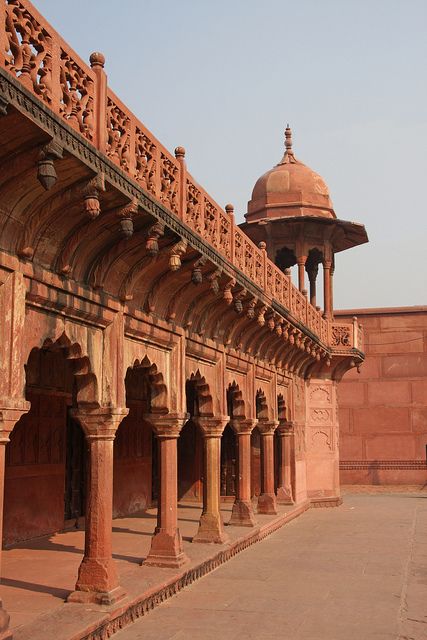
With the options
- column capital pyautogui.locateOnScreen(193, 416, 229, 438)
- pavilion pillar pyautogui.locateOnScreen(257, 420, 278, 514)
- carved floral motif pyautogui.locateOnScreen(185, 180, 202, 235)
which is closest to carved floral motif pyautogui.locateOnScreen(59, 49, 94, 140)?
carved floral motif pyautogui.locateOnScreen(185, 180, 202, 235)

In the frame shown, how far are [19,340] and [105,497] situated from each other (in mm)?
2075

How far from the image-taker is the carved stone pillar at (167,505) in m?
8.68

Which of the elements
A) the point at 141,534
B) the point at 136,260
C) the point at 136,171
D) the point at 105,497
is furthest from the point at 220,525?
the point at 136,171

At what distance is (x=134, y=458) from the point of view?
14.6 meters

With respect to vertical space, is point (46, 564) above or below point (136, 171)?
below

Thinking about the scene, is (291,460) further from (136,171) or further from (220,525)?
(136,171)

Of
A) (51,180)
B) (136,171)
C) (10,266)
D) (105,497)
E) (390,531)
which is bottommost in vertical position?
(390,531)

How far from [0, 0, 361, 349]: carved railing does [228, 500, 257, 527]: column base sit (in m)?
4.35

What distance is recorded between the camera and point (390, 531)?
13.9m

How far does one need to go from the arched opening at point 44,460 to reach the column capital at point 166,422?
1.77m

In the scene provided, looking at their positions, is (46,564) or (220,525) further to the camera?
(220,525)

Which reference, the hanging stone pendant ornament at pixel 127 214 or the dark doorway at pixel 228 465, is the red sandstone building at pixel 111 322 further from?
the dark doorway at pixel 228 465

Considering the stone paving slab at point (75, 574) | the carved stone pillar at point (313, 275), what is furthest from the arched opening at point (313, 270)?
the stone paving slab at point (75, 574)

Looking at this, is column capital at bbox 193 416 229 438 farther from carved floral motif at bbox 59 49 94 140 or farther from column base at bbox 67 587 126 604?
carved floral motif at bbox 59 49 94 140
